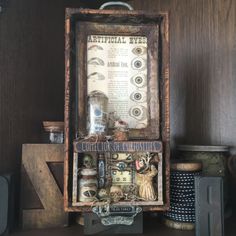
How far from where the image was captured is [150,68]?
82cm

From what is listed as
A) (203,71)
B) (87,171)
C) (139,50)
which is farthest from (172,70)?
(87,171)

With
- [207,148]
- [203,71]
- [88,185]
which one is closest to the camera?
[88,185]

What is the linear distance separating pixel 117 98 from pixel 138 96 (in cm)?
6

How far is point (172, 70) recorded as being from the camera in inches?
44.0

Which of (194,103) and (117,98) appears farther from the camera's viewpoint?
(194,103)

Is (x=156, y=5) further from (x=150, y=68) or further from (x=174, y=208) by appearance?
(x=174, y=208)

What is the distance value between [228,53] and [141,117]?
1.30ft

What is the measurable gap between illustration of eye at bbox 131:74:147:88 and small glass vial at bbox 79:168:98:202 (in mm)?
258

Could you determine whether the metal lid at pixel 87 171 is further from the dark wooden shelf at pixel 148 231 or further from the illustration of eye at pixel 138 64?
the illustration of eye at pixel 138 64

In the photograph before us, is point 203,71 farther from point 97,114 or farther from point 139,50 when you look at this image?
point 97,114

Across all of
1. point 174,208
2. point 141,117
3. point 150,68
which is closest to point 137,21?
point 150,68

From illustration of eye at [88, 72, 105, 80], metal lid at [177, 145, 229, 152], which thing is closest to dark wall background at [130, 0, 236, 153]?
metal lid at [177, 145, 229, 152]

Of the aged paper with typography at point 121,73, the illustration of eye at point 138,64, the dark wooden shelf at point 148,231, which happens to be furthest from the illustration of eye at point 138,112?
the dark wooden shelf at point 148,231

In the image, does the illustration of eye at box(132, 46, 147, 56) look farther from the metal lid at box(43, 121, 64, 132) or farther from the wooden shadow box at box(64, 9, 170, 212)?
the metal lid at box(43, 121, 64, 132)
